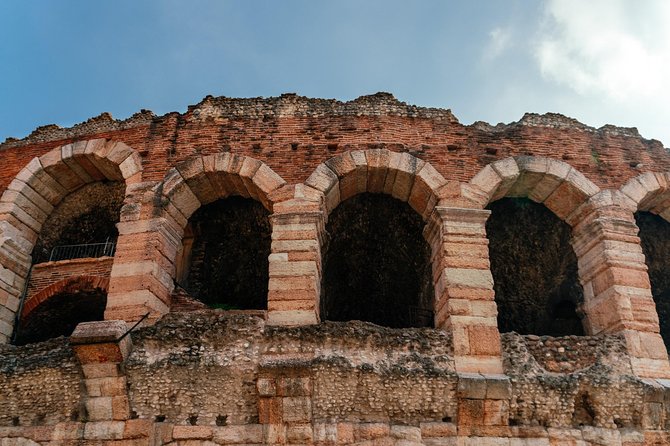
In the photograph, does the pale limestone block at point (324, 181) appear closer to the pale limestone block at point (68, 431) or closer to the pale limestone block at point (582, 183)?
the pale limestone block at point (582, 183)

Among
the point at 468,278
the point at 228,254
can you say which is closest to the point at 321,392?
the point at 468,278

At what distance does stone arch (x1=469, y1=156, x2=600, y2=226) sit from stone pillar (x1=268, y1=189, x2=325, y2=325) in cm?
242

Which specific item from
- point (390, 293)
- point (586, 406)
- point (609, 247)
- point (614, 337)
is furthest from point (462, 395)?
point (390, 293)

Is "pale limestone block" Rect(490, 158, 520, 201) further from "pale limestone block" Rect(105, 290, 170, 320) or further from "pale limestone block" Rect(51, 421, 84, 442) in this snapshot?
"pale limestone block" Rect(51, 421, 84, 442)

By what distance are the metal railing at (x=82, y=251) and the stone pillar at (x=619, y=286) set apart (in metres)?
7.59

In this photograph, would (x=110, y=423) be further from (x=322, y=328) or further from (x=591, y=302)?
(x=591, y=302)

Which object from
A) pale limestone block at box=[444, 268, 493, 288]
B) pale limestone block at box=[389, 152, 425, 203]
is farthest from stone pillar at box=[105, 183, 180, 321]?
pale limestone block at box=[444, 268, 493, 288]

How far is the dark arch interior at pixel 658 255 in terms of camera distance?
9930mm

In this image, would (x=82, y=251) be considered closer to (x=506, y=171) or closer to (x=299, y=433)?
(x=299, y=433)

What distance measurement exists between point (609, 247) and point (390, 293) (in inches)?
150

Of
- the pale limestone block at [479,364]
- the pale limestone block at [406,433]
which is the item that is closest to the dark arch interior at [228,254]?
the pale limestone block at [406,433]

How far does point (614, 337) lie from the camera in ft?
24.2

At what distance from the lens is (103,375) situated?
269 inches

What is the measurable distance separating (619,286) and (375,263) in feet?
13.4
